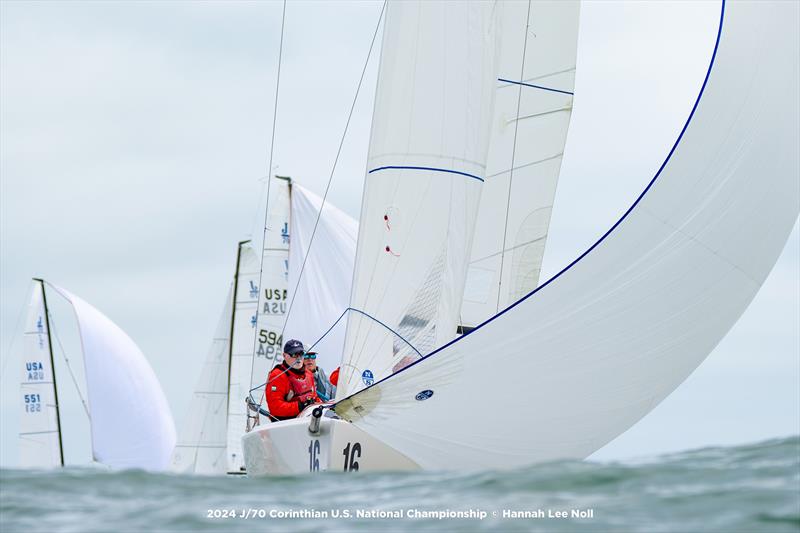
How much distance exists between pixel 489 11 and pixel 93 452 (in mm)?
16830

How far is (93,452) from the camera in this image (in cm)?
2372

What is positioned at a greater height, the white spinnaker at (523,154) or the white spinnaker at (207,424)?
the white spinnaker at (523,154)

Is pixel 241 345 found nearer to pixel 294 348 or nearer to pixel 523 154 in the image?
pixel 523 154

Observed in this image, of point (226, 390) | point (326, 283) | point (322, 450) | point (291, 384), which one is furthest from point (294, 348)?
point (226, 390)

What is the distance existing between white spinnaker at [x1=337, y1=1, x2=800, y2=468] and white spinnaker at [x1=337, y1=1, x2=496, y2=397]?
144cm

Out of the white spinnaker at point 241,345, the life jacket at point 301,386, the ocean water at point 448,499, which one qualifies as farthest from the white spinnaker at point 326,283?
the ocean water at point 448,499

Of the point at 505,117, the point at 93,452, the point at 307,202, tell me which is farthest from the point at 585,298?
the point at 93,452

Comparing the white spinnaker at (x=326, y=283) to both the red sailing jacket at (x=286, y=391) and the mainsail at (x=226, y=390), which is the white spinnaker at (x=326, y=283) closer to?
the mainsail at (x=226, y=390)

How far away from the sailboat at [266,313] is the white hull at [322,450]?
7.34 m

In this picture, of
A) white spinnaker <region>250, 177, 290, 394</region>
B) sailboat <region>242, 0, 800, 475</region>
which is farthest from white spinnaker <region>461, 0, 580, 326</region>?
white spinnaker <region>250, 177, 290, 394</region>

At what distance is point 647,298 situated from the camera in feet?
24.1

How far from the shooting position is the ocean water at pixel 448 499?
205 inches

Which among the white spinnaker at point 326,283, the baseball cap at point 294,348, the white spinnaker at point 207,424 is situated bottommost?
the white spinnaker at point 207,424

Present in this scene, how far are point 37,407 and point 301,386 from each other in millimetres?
16010
